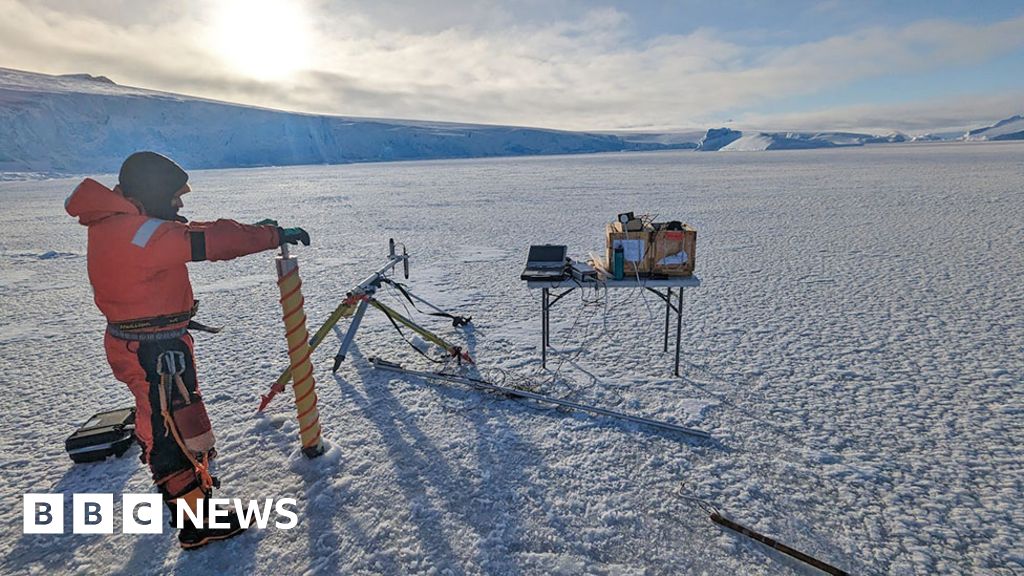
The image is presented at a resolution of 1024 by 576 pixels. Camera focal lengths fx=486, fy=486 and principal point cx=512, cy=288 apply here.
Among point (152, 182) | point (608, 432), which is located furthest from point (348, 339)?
point (608, 432)

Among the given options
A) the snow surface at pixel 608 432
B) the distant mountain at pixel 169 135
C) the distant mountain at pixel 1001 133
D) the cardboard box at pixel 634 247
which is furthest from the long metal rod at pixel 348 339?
the distant mountain at pixel 1001 133

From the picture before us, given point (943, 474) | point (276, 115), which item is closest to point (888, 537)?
point (943, 474)

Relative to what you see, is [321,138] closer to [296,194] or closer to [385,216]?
[296,194]

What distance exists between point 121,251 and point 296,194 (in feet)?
83.6

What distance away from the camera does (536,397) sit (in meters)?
4.09

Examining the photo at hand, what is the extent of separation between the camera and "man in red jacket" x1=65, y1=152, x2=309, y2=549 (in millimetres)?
2277

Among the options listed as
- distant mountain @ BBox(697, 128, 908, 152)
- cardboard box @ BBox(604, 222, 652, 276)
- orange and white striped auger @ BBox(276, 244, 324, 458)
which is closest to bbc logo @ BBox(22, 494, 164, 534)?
orange and white striped auger @ BBox(276, 244, 324, 458)

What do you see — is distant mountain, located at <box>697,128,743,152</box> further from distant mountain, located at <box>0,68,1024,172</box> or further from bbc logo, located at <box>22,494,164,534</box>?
bbc logo, located at <box>22,494,164,534</box>

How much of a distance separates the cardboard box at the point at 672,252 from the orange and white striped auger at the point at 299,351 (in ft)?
9.09

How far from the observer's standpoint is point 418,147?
267 feet

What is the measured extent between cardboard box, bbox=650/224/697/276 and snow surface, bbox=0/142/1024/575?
1.04 meters

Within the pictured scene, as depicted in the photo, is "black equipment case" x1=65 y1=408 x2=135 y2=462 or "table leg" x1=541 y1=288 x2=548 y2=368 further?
"table leg" x1=541 y1=288 x2=548 y2=368

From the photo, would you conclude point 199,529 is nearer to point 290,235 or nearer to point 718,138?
point 290,235

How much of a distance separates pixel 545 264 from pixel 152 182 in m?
2.93
